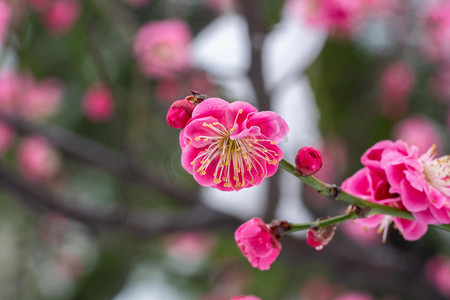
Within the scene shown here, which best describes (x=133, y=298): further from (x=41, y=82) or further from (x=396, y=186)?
(x=396, y=186)

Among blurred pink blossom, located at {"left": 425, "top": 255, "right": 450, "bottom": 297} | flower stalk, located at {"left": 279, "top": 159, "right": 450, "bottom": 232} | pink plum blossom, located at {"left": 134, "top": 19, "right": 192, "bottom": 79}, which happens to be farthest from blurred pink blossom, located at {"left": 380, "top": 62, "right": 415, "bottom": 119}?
flower stalk, located at {"left": 279, "top": 159, "right": 450, "bottom": 232}

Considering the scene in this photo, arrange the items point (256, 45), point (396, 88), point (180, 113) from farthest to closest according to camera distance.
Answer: point (396, 88)
point (256, 45)
point (180, 113)

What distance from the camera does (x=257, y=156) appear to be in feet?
1.05

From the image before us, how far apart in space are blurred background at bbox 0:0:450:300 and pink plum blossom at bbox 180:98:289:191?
49 cm

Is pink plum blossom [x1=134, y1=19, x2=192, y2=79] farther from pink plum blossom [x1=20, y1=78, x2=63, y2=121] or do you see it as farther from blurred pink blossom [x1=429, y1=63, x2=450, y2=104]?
blurred pink blossom [x1=429, y1=63, x2=450, y2=104]

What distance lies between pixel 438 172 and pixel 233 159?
0.48ft

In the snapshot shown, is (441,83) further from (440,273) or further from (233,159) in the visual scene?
(233,159)

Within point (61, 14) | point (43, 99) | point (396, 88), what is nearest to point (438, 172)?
point (396, 88)

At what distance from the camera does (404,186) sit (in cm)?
31

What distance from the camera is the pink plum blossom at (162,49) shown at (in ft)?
3.64

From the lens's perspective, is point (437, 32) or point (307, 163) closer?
point (307, 163)

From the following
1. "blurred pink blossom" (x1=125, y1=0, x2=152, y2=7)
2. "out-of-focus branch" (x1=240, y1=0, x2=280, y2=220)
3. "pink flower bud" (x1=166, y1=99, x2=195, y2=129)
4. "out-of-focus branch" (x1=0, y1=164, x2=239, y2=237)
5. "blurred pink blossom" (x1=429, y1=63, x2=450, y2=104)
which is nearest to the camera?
"pink flower bud" (x1=166, y1=99, x2=195, y2=129)

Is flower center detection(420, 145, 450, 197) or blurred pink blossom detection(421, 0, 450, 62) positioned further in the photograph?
blurred pink blossom detection(421, 0, 450, 62)

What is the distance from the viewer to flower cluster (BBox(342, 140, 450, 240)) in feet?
1.01
